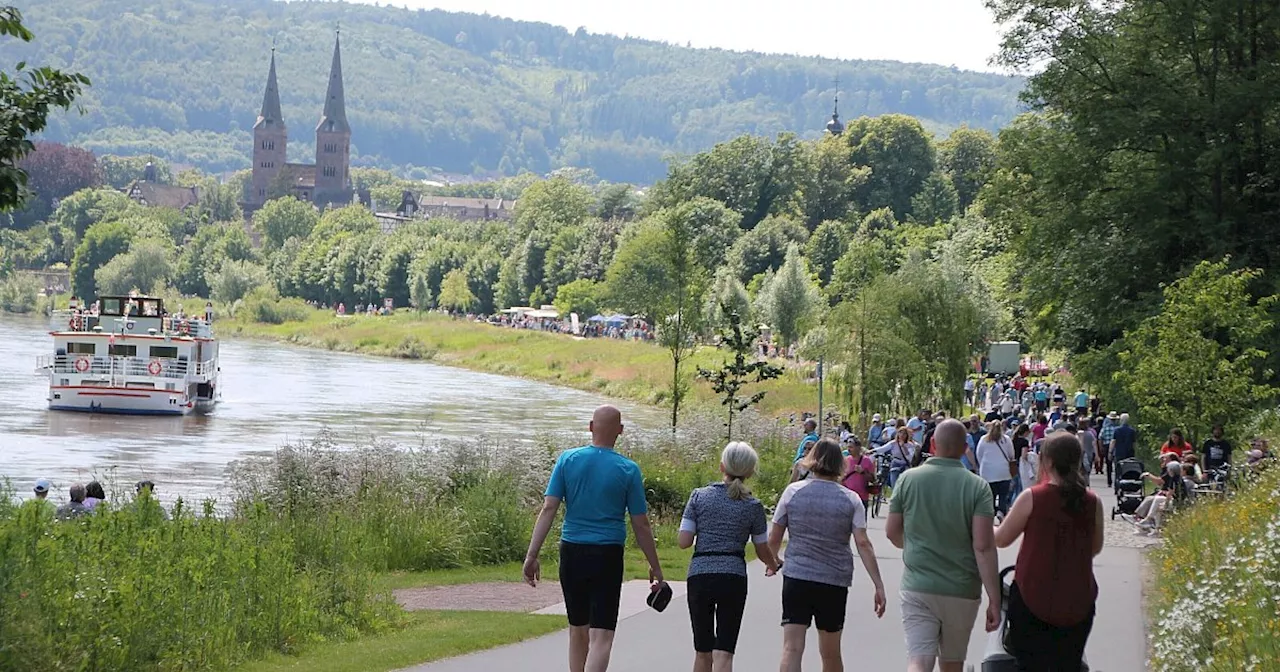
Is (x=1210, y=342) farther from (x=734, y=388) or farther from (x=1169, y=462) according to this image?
(x=734, y=388)

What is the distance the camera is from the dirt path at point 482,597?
17.2 meters

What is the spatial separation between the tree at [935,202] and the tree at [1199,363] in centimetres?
9720

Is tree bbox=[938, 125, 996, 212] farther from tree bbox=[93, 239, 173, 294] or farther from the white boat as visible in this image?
the white boat

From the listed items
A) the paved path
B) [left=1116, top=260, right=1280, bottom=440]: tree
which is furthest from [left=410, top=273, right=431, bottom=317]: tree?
the paved path

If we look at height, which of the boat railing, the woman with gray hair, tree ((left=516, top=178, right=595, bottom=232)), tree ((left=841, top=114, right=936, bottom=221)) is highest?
tree ((left=841, top=114, right=936, bottom=221))

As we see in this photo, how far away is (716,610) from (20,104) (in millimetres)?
5337

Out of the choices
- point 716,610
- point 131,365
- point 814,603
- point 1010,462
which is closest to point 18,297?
point 131,365

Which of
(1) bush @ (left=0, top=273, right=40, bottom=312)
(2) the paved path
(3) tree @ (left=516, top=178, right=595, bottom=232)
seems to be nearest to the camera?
(2) the paved path

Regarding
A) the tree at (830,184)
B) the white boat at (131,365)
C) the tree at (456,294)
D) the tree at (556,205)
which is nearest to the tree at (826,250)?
the tree at (830,184)

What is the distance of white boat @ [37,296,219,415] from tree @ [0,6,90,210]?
5646 centimetres

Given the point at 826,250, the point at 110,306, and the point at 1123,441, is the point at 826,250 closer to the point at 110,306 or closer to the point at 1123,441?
the point at 110,306

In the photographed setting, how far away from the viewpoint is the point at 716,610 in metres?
10.4

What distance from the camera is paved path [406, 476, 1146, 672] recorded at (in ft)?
42.8

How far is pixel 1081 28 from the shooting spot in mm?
40594
